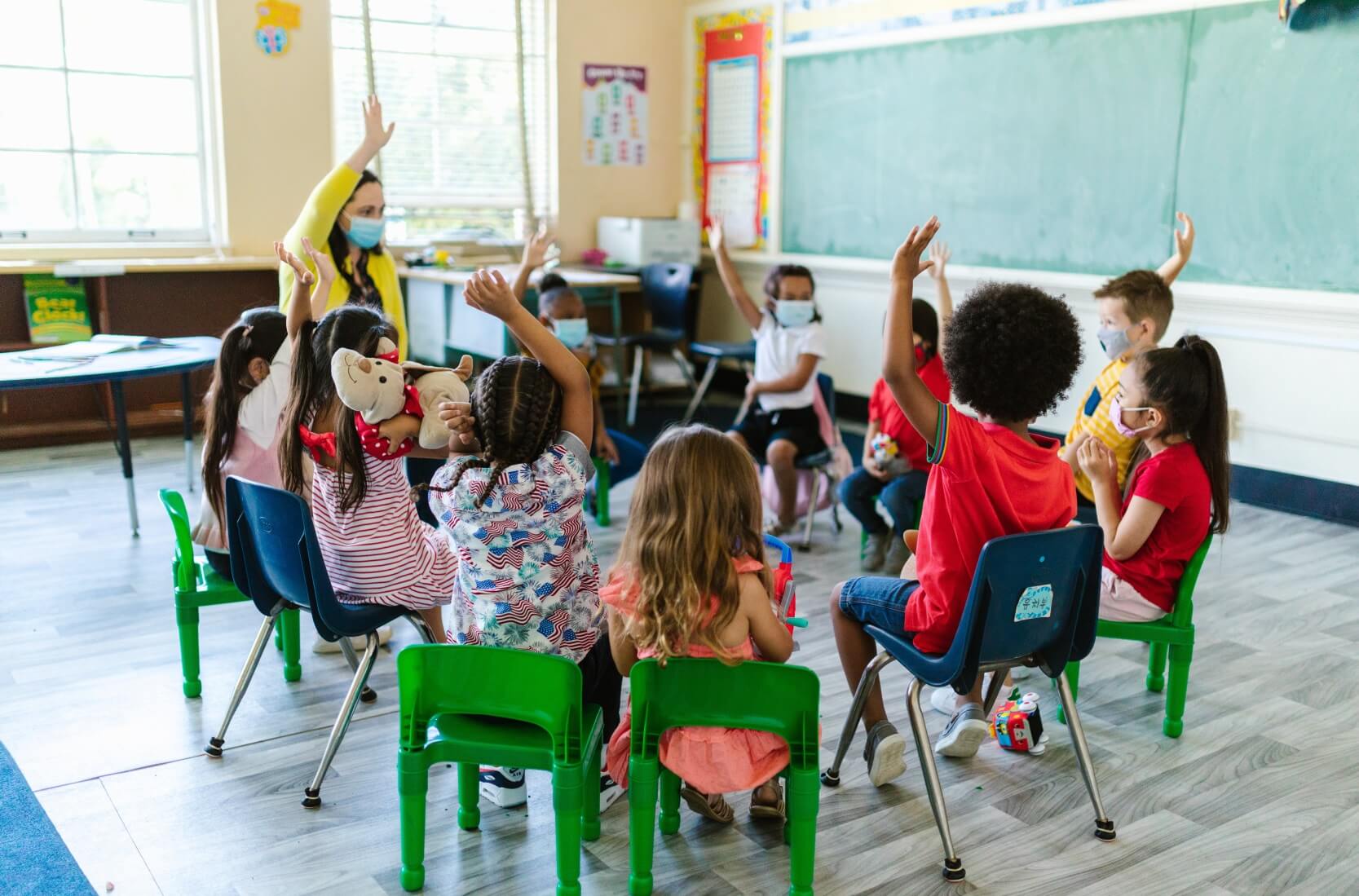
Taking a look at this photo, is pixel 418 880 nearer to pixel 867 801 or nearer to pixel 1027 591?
pixel 867 801

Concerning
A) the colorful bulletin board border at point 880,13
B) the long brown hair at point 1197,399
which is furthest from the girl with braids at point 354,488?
the colorful bulletin board border at point 880,13

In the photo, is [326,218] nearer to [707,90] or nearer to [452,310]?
[452,310]

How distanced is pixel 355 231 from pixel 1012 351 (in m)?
2.22

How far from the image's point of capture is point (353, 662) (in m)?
2.61

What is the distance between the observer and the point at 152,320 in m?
5.79

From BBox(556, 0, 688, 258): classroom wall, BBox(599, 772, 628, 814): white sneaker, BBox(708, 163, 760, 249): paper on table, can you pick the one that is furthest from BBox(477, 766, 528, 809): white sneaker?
BBox(556, 0, 688, 258): classroom wall

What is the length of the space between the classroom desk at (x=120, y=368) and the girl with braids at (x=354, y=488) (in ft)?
3.41

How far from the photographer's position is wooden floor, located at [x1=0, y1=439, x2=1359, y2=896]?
6.81 feet

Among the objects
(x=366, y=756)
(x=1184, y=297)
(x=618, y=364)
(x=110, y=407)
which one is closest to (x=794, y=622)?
(x=366, y=756)

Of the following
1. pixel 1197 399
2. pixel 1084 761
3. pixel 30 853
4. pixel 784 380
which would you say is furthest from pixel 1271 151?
pixel 30 853

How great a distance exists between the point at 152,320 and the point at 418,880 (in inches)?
179

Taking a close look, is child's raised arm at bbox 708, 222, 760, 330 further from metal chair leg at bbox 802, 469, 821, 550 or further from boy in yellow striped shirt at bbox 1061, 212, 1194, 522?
boy in yellow striped shirt at bbox 1061, 212, 1194, 522

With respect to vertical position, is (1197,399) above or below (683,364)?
above

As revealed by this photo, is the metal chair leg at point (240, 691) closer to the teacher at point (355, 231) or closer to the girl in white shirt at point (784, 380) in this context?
the teacher at point (355, 231)
